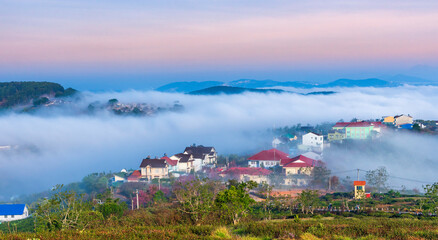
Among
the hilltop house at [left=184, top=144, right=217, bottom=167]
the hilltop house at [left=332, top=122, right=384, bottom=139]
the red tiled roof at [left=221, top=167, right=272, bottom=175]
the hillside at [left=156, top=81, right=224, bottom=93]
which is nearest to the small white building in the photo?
the hilltop house at [left=332, top=122, right=384, bottom=139]

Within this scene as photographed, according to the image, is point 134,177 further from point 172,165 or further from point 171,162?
point 171,162

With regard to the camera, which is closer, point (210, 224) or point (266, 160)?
point (210, 224)

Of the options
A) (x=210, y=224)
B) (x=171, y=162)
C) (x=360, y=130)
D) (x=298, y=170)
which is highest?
(x=360, y=130)

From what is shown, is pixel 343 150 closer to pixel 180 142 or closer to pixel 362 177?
pixel 362 177

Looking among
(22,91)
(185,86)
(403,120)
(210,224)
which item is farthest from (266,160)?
(185,86)

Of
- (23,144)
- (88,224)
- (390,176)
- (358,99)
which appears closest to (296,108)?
(358,99)

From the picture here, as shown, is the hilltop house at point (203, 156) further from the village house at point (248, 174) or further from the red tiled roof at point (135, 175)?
the village house at point (248, 174)

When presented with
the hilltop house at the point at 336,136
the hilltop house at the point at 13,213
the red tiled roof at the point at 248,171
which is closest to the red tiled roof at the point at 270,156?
the red tiled roof at the point at 248,171
